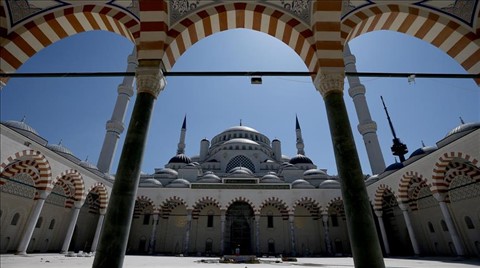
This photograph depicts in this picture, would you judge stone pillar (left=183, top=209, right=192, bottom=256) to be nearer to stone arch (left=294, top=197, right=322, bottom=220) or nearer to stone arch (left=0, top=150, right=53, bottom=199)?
stone arch (left=294, top=197, right=322, bottom=220)

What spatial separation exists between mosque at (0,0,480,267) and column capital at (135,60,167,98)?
0.02 metres

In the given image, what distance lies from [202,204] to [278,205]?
5.88 meters

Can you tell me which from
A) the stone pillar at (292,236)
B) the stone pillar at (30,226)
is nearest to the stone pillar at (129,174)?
the stone pillar at (30,226)

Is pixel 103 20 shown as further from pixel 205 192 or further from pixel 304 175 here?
pixel 304 175

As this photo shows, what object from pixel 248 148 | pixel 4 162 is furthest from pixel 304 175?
pixel 4 162

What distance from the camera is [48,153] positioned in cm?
1159

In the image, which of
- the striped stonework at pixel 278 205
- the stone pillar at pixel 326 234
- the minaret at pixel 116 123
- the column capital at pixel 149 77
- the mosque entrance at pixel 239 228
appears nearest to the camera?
the column capital at pixel 149 77

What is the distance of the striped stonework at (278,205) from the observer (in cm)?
1833

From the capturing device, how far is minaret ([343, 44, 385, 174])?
18.0m

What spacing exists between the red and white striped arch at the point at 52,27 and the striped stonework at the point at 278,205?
15678 millimetres

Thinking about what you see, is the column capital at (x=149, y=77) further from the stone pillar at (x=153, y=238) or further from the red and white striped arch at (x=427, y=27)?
the stone pillar at (x=153, y=238)

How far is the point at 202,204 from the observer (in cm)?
1991

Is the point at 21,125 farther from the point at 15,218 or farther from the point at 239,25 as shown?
the point at 239,25

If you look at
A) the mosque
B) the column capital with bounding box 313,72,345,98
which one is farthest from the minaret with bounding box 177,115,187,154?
the column capital with bounding box 313,72,345,98
